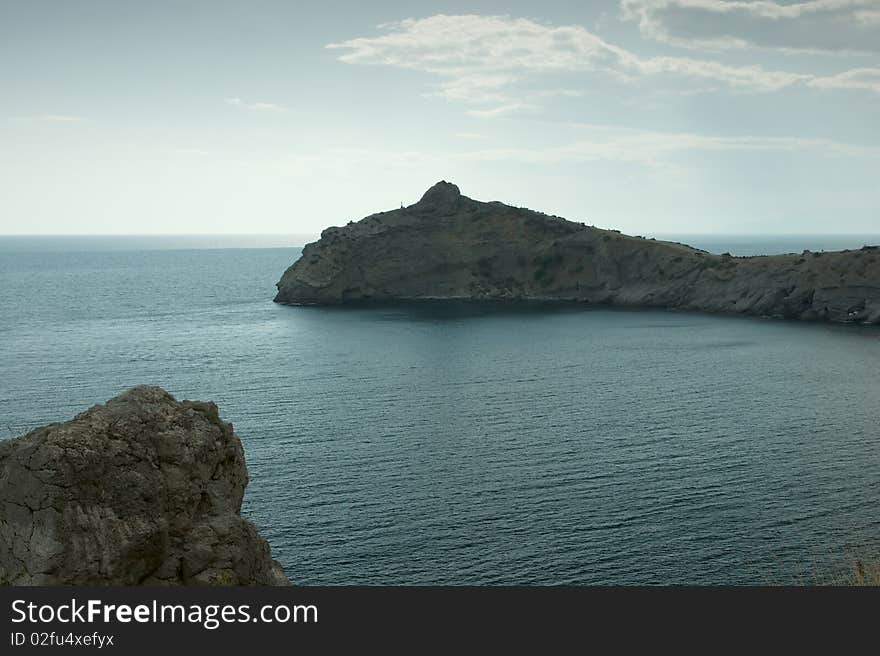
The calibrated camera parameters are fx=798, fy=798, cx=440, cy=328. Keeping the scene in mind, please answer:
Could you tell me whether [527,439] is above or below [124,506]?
below

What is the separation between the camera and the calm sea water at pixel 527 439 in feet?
173

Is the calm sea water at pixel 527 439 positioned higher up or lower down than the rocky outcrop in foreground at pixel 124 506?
lower down

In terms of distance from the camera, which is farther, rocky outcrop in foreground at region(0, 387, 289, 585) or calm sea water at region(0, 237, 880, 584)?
calm sea water at region(0, 237, 880, 584)

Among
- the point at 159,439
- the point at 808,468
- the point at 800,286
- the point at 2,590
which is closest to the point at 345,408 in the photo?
the point at 808,468

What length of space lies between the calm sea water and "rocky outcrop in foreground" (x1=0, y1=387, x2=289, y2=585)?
17.5 metres

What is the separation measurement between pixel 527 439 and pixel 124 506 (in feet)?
176

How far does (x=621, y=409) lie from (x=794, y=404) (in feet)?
68.7

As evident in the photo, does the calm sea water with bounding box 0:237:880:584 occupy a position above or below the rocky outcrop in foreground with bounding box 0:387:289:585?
below

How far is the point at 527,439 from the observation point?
262 ft

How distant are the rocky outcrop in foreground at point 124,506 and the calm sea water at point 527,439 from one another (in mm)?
17466

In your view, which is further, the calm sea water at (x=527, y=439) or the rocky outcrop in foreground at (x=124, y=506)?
the calm sea water at (x=527, y=439)

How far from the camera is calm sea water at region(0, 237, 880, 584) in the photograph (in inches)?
2077

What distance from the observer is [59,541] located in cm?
2916

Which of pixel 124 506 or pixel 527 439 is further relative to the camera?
pixel 527 439
